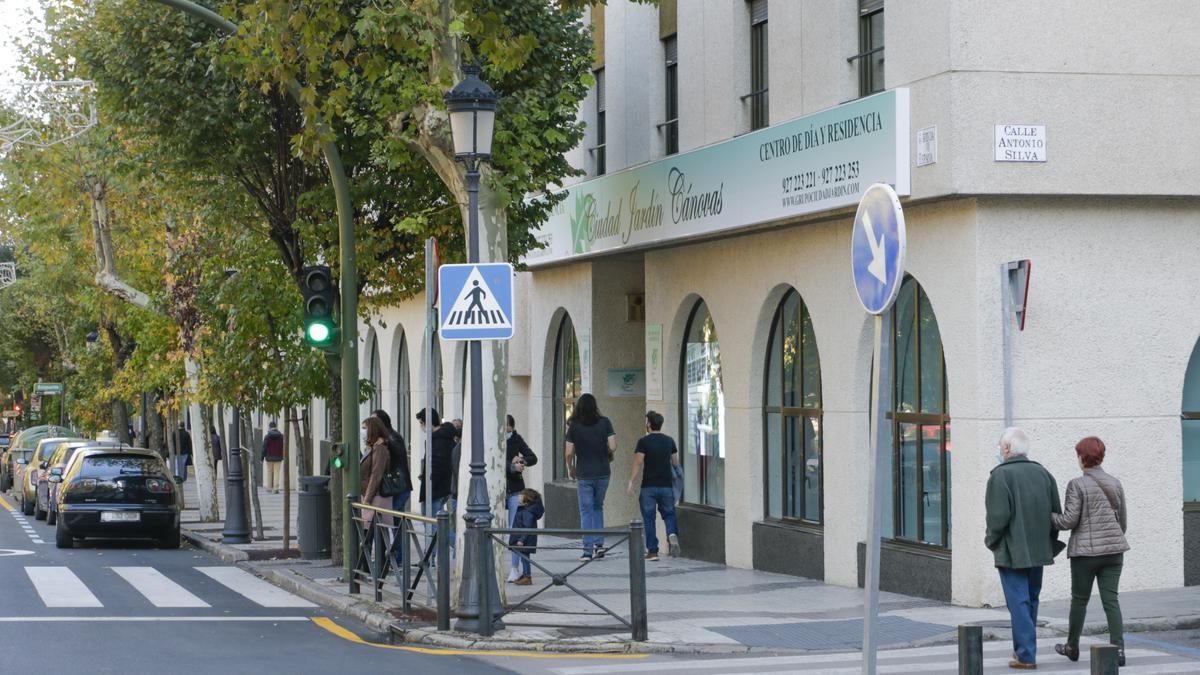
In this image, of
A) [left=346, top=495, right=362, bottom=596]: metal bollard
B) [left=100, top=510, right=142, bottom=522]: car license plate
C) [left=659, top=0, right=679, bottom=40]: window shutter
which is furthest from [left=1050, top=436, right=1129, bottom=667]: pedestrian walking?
[left=100, top=510, right=142, bottom=522]: car license plate

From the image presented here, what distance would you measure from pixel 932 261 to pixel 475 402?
13.9 feet

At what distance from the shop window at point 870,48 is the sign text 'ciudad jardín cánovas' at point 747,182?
525 mm

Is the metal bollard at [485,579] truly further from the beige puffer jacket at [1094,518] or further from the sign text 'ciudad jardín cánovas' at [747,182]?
the sign text 'ciudad jardín cánovas' at [747,182]

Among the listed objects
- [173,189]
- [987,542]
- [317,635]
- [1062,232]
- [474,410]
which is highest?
[173,189]

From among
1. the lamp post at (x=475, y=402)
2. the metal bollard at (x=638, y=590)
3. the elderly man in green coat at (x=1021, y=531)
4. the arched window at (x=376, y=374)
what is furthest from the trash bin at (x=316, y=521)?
the arched window at (x=376, y=374)

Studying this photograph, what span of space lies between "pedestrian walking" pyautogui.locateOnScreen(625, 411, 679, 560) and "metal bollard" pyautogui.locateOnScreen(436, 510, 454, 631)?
549 cm

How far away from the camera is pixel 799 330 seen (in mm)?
17359

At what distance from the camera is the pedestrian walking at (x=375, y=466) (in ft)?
54.8

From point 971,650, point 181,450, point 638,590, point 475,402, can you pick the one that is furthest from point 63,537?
point 971,650

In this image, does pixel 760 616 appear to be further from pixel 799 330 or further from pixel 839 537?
pixel 799 330

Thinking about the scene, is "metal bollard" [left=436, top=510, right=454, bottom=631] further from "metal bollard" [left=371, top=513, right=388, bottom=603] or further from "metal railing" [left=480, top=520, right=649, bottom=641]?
"metal bollard" [left=371, top=513, right=388, bottom=603]

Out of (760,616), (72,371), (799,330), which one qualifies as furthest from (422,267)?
(72,371)

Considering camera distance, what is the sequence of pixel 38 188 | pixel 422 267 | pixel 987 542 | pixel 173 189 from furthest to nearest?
pixel 38 188 < pixel 173 189 < pixel 422 267 < pixel 987 542

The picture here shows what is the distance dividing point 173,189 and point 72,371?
1495 inches
